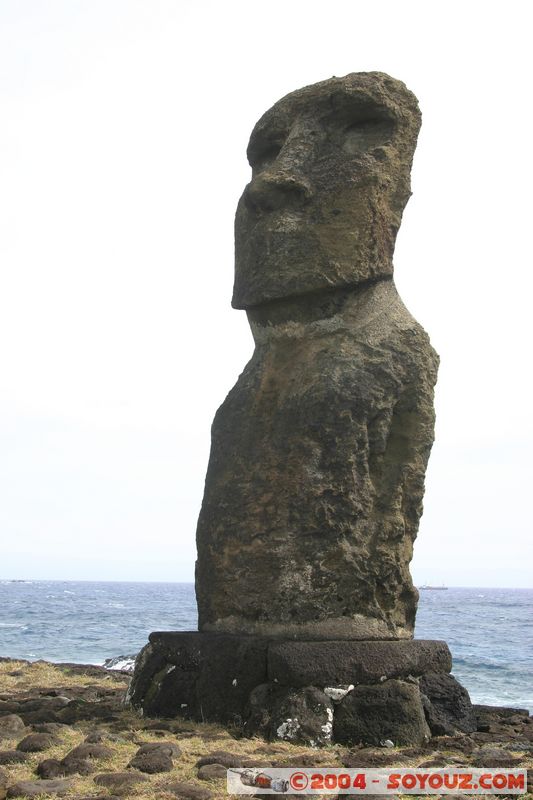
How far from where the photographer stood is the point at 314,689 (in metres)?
5.84

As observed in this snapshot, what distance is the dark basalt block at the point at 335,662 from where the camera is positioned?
231 inches

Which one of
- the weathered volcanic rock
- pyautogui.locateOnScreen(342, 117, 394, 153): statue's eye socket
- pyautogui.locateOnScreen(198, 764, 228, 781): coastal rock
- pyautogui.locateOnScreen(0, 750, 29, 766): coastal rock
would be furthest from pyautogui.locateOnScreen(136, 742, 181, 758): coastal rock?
pyautogui.locateOnScreen(342, 117, 394, 153): statue's eye socket

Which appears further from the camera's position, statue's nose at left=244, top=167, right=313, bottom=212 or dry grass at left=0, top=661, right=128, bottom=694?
dry grass at left=0, top=661, right=128, bottom=694

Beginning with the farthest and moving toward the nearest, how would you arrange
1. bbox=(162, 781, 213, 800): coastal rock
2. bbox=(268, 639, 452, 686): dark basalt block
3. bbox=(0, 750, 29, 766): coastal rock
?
bbox=(268, 639, 452, 686): dark basalt block < bbox=(0, 750, 29, 766): coastal rock < bbox=(162, 781, 213, 800): coastal rock

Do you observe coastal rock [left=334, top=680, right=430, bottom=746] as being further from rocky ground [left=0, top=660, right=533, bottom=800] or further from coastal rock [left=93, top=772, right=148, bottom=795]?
coastal rock [left=93, top=772, right=148, bottom=795]

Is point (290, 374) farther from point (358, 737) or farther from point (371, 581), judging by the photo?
point (358, 737)

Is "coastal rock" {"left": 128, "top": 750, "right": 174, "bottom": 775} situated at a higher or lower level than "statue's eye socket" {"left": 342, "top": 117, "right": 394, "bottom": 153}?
lower

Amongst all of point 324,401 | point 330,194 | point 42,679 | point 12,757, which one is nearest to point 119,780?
point 12,757

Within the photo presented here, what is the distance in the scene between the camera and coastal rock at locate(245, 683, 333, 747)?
→ 5.68 metres

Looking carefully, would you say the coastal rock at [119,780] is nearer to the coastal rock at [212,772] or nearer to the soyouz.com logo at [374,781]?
the coastal rock at [212,772]

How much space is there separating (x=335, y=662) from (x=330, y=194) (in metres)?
3.28

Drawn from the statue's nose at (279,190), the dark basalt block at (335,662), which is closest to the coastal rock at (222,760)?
the dark basalt block at (335,662)

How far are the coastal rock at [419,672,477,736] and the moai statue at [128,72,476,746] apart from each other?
12 mm

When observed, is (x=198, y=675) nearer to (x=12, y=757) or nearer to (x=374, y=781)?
(x=12, y=757)
